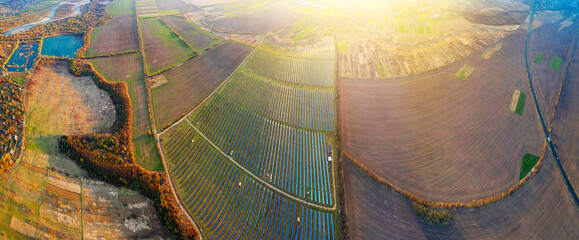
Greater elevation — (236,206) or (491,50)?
(491,50)

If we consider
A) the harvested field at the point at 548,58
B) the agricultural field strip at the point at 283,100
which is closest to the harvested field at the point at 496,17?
the harvested field at the point at 548,58

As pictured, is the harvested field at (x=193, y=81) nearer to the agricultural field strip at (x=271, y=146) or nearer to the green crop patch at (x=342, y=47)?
the agricultural field strip at (x=271, y=146)

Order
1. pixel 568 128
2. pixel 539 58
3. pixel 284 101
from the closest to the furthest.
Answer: pixel 568 128, pixel 284 101, pixel 539 58

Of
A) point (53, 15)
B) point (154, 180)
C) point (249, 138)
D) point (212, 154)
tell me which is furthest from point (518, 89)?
point (53, 15)

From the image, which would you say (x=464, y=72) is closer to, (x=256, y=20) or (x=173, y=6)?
(x=256, y=20)

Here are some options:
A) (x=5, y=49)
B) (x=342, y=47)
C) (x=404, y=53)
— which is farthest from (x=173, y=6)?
(x=404, y=53)

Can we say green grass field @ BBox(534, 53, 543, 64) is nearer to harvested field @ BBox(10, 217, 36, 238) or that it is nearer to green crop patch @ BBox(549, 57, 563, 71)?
green crop patch @ BBox(549, 57, 563, 71)
